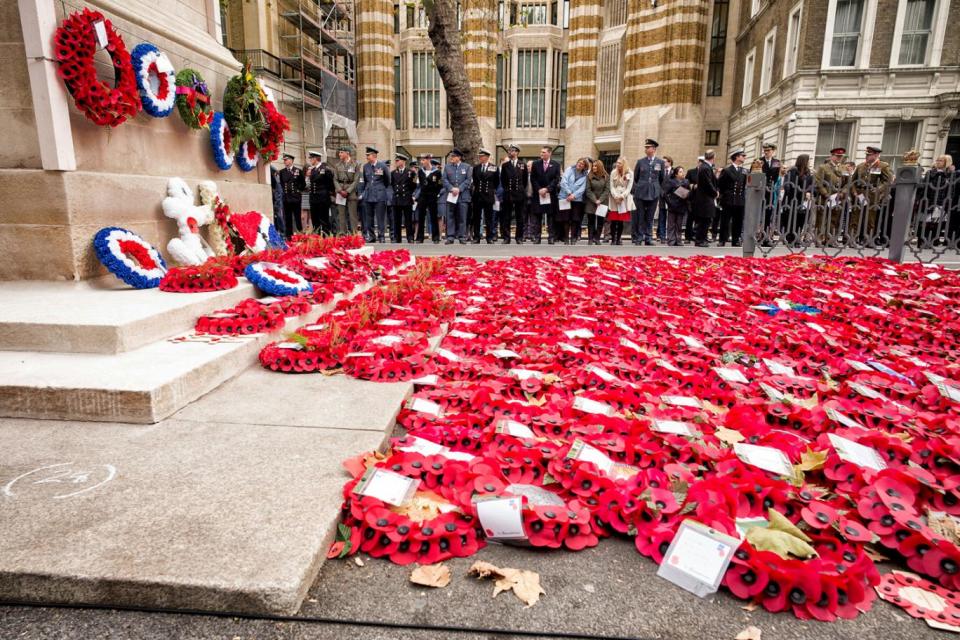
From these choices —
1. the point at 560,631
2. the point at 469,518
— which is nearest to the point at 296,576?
the point at 469,518

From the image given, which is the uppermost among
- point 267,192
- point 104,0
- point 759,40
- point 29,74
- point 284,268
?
point 759,40

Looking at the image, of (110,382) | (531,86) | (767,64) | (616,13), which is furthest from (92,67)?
(531,86)

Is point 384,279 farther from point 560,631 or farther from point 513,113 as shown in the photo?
point 513,113

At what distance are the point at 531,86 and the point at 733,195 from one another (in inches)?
893

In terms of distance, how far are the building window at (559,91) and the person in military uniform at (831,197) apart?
864 inches

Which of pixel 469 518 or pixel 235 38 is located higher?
pixel 235 38

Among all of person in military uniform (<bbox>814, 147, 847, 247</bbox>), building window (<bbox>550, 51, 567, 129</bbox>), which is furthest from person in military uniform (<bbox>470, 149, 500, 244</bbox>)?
building window (<bbox>550, 51, 567, 129</bbox>)

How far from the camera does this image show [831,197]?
9.70m

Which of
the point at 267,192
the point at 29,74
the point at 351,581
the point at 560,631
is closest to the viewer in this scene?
the point at 560,631

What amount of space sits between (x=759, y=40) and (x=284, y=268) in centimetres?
2707

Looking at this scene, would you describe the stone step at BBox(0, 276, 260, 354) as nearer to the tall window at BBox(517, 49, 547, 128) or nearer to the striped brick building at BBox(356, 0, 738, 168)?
the striped brick building at BBox(356, 0, 738, 168)

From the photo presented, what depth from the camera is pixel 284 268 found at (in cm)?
499

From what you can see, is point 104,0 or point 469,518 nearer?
point 469,518

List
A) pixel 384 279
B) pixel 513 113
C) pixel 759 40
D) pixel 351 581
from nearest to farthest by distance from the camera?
pixel 351 581 → pixel 384 279 → pixel 759 40 → pixel 513 113
